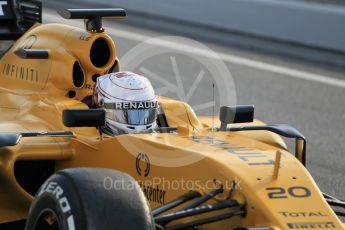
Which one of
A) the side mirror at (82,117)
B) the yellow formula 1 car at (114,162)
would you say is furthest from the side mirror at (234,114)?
the side mirror at (82,117)

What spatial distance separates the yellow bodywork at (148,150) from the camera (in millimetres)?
6137

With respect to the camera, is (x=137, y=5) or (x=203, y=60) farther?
(x=137, y=5)

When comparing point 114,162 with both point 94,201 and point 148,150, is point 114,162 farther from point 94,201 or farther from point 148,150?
point 94,201

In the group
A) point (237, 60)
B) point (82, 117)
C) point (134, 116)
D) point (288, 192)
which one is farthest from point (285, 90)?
point (288, 192)

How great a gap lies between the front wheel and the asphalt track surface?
4244mm

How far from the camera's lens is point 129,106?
7230 millimetres

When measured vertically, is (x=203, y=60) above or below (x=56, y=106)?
below

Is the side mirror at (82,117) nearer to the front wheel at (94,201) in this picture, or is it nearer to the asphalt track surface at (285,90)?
the front wheel at (94,201)

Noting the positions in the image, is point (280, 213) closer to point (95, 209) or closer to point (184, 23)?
point (95, 209)

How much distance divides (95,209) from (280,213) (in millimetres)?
1153

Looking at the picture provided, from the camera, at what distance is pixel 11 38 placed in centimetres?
967

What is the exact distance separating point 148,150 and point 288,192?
1041mm

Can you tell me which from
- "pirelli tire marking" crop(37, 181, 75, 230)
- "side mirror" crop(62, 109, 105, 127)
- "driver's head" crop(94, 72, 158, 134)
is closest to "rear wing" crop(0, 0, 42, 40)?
"driver's head" crop(94, 72, 158, 134)

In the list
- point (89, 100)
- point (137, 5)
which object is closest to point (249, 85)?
point (137, 5)
